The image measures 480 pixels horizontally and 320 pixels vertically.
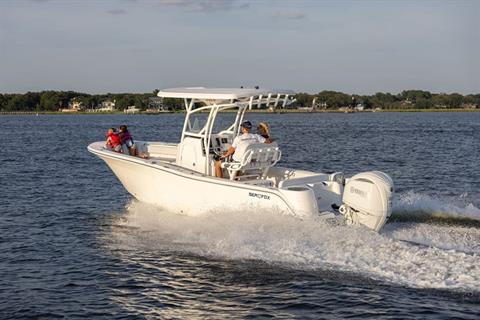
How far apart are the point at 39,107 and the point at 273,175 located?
168485mm

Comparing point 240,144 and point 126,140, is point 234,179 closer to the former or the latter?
point 240,144

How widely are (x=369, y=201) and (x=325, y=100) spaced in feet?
545

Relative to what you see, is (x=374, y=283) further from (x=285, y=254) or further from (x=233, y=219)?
(x=233, y=219)

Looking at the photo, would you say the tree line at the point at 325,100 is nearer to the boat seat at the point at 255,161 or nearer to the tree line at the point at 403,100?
the tree line at the point at 403,100

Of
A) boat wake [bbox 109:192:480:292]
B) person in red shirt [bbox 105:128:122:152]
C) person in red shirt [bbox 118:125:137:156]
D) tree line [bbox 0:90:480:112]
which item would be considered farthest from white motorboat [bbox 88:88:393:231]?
tree line [bbox 0:90:480:112]

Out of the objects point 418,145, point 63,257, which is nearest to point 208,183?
point 63,257

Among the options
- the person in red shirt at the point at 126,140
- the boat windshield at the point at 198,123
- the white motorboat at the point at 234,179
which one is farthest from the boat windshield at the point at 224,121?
the person in red shirt at the point at 126,140

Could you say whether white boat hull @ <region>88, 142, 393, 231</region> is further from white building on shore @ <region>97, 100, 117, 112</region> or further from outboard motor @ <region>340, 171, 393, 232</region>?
white building on shore @ <region>97, 100, 117, 112</region>

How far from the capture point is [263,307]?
28.9ft

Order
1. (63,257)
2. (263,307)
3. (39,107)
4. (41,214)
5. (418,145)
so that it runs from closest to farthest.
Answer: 1. (263,307)
2. (63,257)
3. (41,214)
4. (418,145)
5. (39,107)

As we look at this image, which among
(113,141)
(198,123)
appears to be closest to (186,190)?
(198,123)

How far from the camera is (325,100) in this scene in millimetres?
175000

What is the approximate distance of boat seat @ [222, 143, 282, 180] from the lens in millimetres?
12945

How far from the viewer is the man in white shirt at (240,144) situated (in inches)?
511
